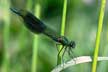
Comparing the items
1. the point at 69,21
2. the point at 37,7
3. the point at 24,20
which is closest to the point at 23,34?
the point at 24,20

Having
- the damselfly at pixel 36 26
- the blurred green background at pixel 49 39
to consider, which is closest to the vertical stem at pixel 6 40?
the blurred green background at pixel 49 39

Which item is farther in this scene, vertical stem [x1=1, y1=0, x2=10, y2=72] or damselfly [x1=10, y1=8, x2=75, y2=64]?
vertical stem [x1=1, y1=0, x2=10, y2=72]

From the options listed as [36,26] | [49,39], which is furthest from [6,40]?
[49,39]

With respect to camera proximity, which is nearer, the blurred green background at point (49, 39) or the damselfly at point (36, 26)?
the damselfly at point (36, 26)

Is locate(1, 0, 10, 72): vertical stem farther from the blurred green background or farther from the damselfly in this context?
the damselfly

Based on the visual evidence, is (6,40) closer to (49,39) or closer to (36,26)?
(36,26)

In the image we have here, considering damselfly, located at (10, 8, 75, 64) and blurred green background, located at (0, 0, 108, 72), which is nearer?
damselfly, located at (10, 8, 75, 64)

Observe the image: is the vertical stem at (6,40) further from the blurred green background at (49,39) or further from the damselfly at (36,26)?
the damselfly at (36,26)

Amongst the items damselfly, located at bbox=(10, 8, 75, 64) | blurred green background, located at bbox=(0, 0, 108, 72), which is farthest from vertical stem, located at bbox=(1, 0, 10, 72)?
damselfly, located at bbox=(10, 8, 75, 64)

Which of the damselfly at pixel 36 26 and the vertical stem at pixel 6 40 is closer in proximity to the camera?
the damselfly at pixel 36 26
